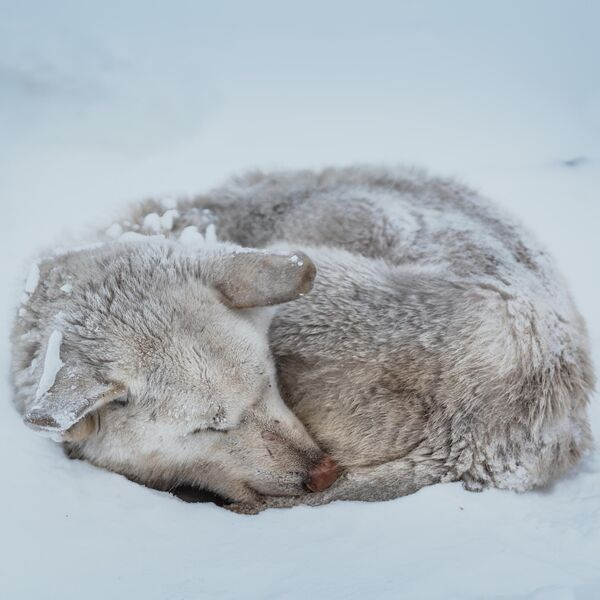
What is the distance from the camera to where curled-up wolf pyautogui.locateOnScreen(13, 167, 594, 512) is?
3.44 m

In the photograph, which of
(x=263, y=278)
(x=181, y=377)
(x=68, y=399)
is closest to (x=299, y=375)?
(x=263, y=278)

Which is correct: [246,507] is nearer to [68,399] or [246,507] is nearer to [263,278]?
[68,399]

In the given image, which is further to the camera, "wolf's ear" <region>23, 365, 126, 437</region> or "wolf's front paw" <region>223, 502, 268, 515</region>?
"wolf's front paw" <region>223, 502, 268, 515</region>

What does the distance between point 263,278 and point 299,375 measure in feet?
1.76

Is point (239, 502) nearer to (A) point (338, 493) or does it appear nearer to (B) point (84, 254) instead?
(A) point (338, 493)

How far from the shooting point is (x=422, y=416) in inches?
138

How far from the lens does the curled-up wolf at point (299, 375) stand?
3436 mm

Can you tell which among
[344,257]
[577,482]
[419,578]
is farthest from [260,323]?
A: [577,482]

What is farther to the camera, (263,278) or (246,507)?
(263,278)

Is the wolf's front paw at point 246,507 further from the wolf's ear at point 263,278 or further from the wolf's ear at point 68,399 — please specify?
the wolf's ear at point 263,278

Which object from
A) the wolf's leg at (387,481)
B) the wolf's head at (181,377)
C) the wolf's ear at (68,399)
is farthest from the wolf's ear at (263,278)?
the wolf's leg at (387,481)

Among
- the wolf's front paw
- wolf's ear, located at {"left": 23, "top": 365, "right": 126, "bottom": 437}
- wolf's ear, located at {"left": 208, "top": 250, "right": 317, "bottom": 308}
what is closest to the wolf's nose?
the wolf's front paw

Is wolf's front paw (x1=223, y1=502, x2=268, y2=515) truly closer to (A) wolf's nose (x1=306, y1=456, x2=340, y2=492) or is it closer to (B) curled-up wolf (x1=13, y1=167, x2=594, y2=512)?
(B) curled-up wolf (x1=13, y1=167, x2=594, y2=512)

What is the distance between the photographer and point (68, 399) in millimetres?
3150
